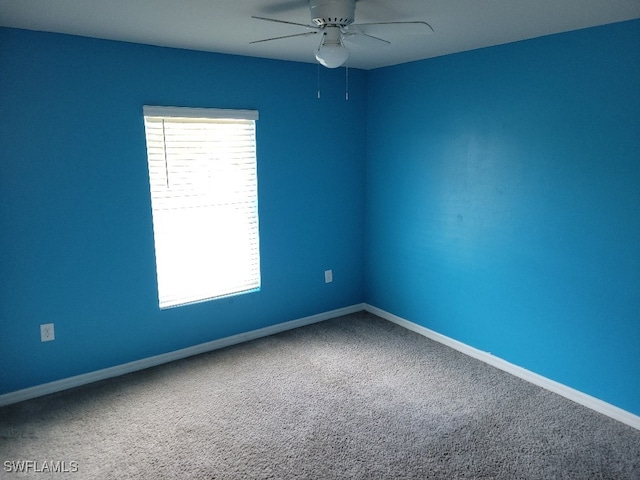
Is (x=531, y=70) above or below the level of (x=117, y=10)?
below

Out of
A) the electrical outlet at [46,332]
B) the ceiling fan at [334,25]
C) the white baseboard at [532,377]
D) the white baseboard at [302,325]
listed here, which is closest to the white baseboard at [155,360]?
the white baseboard at [302,325]

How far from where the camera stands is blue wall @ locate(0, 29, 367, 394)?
9.31 ft

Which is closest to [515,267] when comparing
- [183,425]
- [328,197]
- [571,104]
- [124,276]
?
[571,104]

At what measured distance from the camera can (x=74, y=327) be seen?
3115 mm

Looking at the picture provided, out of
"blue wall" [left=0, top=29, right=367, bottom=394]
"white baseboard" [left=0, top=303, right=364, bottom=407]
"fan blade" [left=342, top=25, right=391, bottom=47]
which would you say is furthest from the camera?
"white baseboard" [left=0, top=303, right=364, bottom=407]

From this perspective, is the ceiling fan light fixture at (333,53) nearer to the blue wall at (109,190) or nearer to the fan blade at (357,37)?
the fan blade at (357,37)

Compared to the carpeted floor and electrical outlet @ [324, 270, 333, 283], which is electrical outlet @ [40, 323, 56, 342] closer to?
the carpeted floor

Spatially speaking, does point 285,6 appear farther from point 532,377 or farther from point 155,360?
point 532,377

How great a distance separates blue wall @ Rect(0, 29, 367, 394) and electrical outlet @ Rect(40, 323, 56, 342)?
33 millimetres

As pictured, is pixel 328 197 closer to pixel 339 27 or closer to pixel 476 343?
pixel 476 343

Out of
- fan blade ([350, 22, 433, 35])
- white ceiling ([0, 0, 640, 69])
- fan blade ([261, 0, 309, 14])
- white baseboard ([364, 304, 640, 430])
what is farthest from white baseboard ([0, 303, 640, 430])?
fan blade ([261, 0, 309, 14])

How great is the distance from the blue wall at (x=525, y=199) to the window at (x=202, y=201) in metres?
1.29

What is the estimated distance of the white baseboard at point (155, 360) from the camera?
2992 mm

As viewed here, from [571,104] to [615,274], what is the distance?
1044 millimetres
